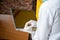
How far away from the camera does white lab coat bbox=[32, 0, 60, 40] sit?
1.10m

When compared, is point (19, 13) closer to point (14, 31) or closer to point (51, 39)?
point (14, 31)

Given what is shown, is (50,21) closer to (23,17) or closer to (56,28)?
(56,28)

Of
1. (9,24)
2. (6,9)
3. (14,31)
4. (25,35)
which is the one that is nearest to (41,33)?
(25,35)

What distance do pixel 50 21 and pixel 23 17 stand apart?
3.49 feet

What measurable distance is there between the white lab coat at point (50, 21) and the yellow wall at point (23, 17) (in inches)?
31.9

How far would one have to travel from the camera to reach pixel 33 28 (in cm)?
184

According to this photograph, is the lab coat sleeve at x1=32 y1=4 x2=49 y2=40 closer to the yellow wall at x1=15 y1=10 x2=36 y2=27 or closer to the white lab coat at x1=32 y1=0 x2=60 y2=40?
the white lab coat at x1=32 y1=0 x2=60 y2=40

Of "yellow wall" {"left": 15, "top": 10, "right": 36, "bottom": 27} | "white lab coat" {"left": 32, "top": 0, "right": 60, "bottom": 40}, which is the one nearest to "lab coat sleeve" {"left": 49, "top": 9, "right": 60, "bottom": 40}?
"white lab coat" {"left": 32, "top": 0, "right": 60, "bottom": 40}

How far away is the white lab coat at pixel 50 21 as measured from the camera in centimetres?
110

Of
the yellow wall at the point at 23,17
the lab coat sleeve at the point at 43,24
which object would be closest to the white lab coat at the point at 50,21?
the lab coat sleeve at the point at 43,24

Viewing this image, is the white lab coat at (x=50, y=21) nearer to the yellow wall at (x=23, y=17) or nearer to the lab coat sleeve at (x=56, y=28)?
the lab coat sleeve at (x=56, y=28)

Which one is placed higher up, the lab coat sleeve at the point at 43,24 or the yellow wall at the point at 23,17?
the lab coat sleeve at the point at 43,24

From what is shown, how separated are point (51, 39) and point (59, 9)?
21 cm

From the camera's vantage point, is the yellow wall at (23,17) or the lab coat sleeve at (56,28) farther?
the yellow wall at (23,17)
